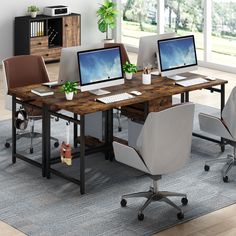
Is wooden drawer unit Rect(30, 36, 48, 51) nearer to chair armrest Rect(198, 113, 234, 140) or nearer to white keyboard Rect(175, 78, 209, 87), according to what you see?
white keyboard Rect(175, 78, 209, 87)

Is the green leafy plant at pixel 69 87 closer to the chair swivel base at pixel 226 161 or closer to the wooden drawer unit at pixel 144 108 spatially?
the wooden drawer unit at pixel 144 108

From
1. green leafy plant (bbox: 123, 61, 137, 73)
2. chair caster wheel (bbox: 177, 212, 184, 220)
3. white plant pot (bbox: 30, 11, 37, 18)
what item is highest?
white plant pot (bbox: 30, 11, 37, 18)

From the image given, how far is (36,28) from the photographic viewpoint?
1235 cm

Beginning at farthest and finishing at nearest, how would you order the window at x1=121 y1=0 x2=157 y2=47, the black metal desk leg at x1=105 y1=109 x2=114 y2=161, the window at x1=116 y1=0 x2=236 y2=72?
the window at x1=121 y1=0 x2=157 y2=47 → the window at x1=116 y1=0 x2=236 y2=72 → the black metal desk leg at x1=105 y1=109 x2=114 y2=161

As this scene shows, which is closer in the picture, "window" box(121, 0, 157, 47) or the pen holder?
the pen holder

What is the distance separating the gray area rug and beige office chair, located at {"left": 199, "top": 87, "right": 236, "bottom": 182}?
5.2 inches

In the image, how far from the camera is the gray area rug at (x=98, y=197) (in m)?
6.51

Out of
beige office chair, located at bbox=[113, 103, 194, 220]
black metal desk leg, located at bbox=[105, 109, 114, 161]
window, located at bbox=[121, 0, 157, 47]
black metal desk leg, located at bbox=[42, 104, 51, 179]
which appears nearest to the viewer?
beige office chair, located at bbox=[113, 103, 194, 220]

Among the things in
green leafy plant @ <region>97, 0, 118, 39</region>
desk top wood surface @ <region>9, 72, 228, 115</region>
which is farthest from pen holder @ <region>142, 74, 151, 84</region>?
green leafy plant @ <region>97, 0, 118, 39</region>

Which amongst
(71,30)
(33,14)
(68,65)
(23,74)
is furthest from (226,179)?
(71,30)

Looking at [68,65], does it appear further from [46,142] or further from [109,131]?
[46,142]

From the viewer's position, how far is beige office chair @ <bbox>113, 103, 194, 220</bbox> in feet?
21.1

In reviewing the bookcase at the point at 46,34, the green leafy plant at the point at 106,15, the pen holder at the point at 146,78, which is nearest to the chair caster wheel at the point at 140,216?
the pen holder at the point at 146,78

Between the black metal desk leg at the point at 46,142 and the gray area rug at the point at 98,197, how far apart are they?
4.5 inches
